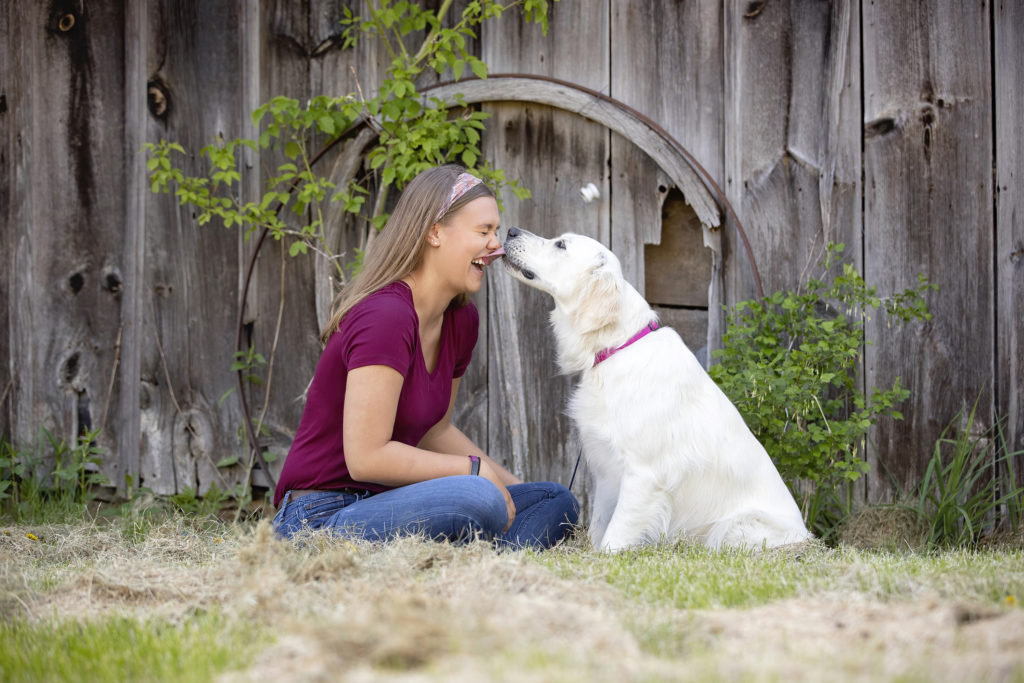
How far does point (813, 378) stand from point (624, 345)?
0.89 meters

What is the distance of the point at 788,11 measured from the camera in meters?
4.03

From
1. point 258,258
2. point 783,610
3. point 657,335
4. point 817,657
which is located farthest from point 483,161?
point 817,657

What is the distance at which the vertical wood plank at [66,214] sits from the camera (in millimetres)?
4703

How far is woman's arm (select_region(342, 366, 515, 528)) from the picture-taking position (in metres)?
2.90

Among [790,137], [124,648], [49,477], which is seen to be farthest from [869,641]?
[49,477]

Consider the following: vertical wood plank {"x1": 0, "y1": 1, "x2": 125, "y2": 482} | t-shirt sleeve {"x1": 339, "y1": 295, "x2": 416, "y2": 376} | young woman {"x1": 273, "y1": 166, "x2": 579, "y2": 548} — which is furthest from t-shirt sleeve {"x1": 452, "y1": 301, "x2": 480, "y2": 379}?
vertical wood plank {"x1": 0, "y1": 1, "x2": 125, "y2": 482}

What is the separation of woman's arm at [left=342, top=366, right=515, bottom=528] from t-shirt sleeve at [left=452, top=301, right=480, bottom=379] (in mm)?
581

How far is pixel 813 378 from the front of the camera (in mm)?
3650

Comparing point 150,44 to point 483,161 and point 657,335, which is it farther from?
point 657,335

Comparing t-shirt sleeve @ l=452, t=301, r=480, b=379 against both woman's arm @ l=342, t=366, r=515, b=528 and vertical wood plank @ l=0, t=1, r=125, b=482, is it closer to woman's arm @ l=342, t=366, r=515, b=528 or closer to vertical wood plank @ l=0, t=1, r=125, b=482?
woman's arm @ l=342, t=366, r=515, b=528

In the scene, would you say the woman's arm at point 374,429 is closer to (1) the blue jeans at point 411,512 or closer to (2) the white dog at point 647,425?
(1) the blue jeans at point 411,512

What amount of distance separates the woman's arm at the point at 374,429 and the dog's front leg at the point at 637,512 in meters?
0.76

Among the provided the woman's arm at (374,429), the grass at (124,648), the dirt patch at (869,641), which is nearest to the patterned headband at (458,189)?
the woman's arm at (374,429)

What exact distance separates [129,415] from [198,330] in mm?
610
